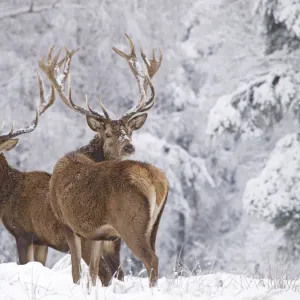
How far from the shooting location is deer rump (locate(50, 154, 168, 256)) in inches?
194

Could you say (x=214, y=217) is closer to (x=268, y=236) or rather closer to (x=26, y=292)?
(x=268, y=236)

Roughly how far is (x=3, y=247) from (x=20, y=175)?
8.81 metres

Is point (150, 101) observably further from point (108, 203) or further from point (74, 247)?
point (108, 203)

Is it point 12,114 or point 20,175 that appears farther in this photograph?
point 12,114

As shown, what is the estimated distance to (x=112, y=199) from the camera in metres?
5.06

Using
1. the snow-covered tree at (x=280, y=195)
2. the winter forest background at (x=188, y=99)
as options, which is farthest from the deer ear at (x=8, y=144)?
the winter forest background at (x=188, y=99)

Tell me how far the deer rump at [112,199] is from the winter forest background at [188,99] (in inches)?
300

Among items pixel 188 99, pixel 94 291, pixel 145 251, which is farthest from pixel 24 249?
pixel 188 99

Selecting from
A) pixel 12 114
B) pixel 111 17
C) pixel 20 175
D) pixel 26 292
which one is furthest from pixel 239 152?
pixel 26 292

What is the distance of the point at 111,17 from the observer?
61.0 feet

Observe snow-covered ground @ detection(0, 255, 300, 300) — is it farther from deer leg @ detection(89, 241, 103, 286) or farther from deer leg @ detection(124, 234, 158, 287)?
deer leg @ detection(89, 241, 103, 286)

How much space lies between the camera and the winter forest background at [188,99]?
13.4m

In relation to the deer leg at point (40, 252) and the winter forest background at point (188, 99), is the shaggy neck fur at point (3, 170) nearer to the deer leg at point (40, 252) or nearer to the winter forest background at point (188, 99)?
the deer leg at point (40, 252)

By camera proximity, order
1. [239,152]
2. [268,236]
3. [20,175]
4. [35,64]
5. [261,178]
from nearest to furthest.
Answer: [20,175]
[261,178]
[268,236]
[35,64]
[239,152]
